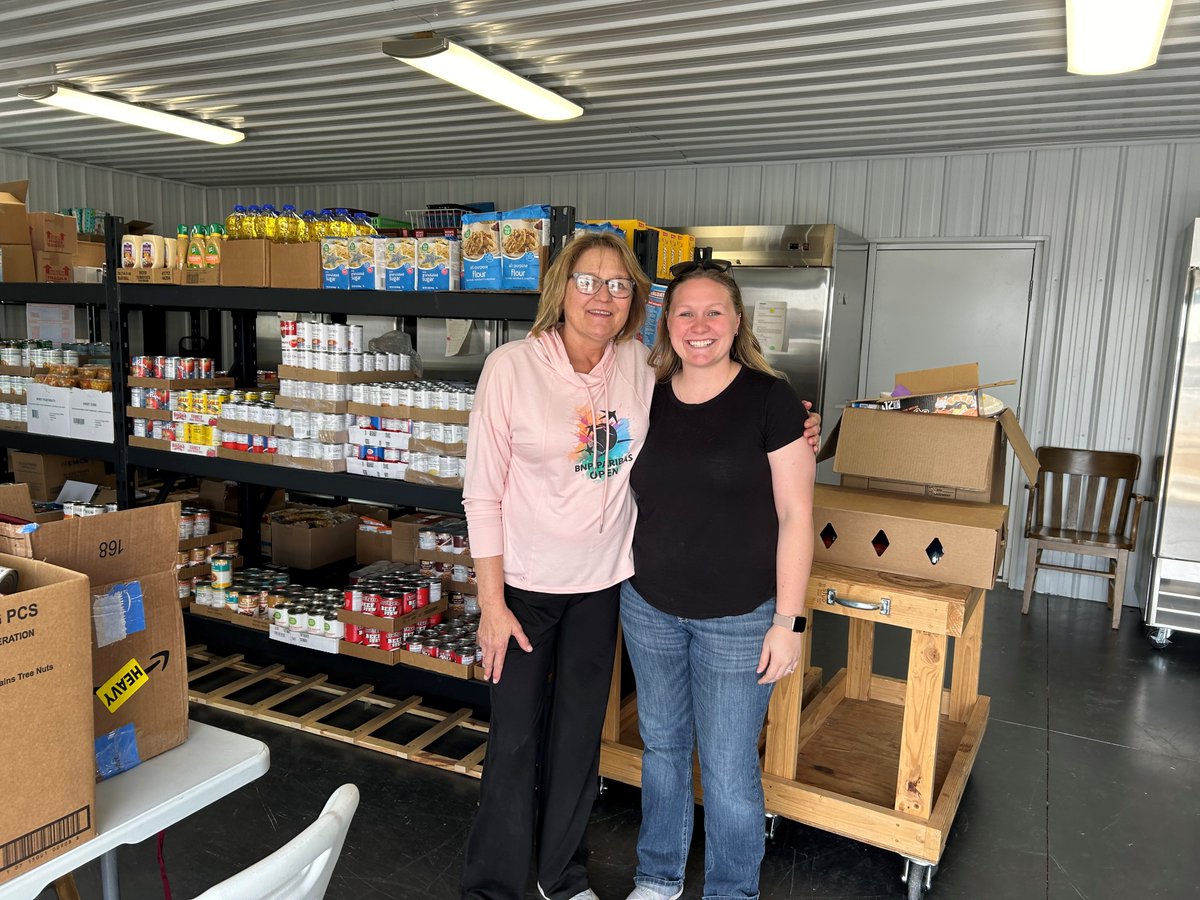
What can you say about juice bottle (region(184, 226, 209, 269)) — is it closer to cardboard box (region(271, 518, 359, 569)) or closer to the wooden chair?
cardboard box (region(271, 518, 359, 569))

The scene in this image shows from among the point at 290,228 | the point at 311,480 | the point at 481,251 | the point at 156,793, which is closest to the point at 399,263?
the point at 481,251

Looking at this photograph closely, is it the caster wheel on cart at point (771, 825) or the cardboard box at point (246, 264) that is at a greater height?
the cardboard box at point (246, 264)

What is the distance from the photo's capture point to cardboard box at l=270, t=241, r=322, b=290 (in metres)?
3.45

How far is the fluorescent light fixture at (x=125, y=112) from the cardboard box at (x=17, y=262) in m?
1.24

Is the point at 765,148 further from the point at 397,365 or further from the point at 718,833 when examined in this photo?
the point at 718,833

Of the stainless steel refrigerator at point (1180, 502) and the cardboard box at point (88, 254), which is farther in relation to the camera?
the stainless steel refrigerator at point (1180, 502)

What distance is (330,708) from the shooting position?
369 centimetres

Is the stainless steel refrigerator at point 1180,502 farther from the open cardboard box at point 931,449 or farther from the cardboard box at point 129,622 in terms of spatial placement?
the cardboard box at point 129,622

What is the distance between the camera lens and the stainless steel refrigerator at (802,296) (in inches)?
235

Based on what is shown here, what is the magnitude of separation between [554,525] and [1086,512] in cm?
497

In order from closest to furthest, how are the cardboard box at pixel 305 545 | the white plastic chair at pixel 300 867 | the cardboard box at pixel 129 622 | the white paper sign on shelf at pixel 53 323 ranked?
the white plastic chair at pixel 300 867
the cardboard box at pixel 129 622
the cardboard box at pixel 305 545
the white paper sign on shelf at pixel 53 323

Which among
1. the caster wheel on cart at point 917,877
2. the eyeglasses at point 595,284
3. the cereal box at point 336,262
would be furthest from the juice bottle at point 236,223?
the caster wheel on cart at point 917,877

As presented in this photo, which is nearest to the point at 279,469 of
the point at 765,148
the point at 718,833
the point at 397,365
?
the point at 397,365

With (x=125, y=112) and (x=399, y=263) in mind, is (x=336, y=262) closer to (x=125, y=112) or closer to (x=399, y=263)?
(x=399, y=263)
